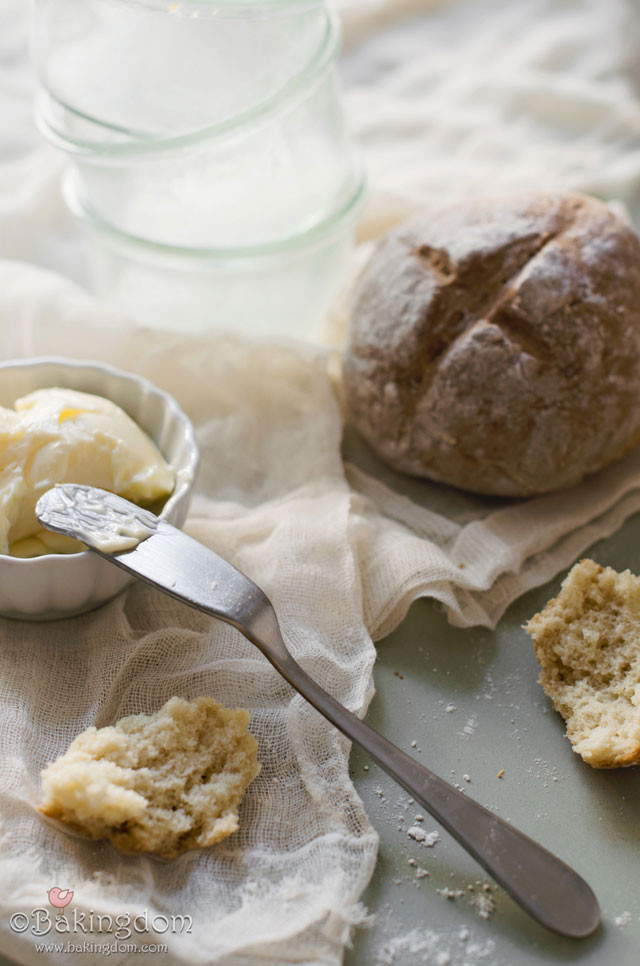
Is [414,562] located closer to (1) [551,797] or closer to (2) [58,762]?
(1) [551,797]

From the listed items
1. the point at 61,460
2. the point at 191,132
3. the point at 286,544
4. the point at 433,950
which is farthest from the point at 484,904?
the point at 191,132

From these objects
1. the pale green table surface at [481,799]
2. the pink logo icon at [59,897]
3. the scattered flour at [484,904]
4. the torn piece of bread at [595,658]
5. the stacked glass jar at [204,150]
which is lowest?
the pale green table surface at [481,799]

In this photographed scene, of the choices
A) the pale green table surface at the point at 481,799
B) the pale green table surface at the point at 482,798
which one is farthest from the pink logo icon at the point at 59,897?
the pale green table surface at the point at 482,798

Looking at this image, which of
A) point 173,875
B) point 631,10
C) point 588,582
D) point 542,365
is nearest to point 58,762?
point 173,875

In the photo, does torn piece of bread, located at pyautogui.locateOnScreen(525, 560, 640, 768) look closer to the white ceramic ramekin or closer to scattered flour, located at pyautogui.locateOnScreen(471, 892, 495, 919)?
scattered flour, located at pyautogui.locateOnScreen(471, 892, 495, 919)

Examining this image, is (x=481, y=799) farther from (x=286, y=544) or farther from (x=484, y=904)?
(x=286, y=544)

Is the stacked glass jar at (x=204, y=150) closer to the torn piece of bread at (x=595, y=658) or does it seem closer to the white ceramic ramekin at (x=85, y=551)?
the white ceramic ramekin at (x=85, y=551)
